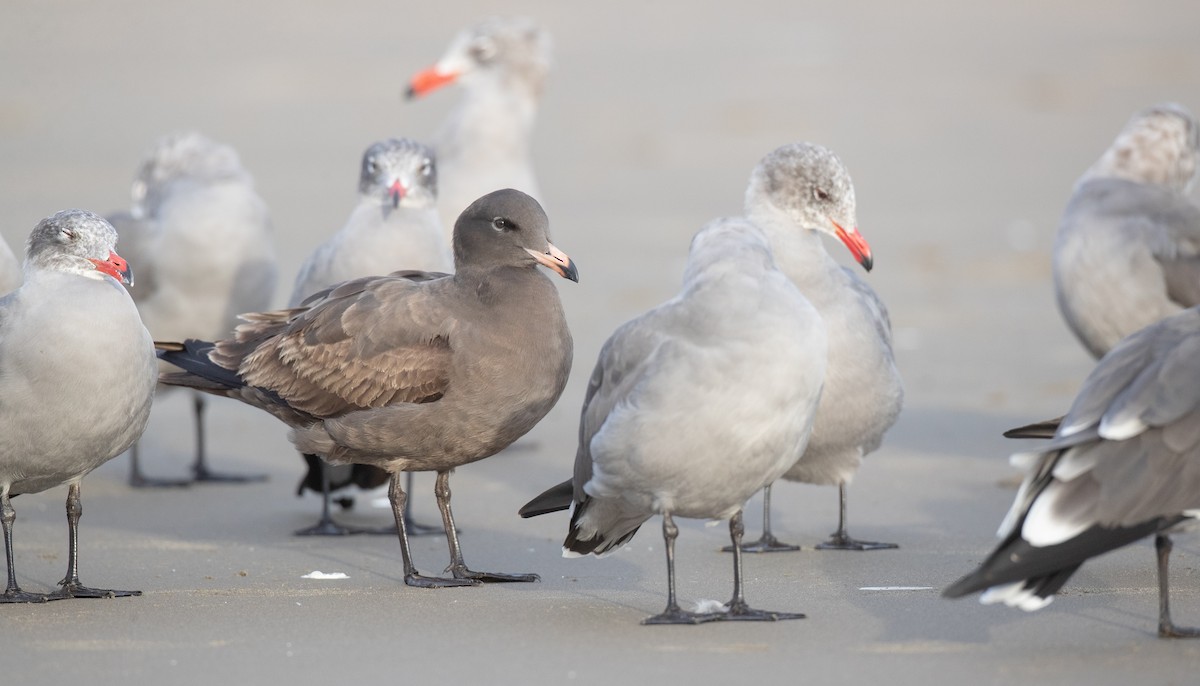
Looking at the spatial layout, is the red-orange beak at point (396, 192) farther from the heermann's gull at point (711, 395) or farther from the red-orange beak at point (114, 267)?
the heermann's gull at point (711, 395)

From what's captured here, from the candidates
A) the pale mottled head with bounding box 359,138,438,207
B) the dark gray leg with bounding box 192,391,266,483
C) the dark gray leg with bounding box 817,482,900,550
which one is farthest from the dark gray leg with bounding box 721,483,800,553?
the dark gray leg with bounding box 192,391,266,483

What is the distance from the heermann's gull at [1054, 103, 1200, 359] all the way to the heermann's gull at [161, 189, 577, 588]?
3.25 metres

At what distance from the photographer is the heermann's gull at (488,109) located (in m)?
10.3

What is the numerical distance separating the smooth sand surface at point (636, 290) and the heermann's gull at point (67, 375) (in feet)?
1.59

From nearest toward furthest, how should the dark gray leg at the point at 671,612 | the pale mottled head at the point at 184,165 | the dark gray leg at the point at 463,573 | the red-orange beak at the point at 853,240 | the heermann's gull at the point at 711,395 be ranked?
the heermann's gull at the point at 711,395, the dark gray leg at the point at 671,612, the dark gray leg at the point at 463,573, the red-orange beak at the point at 853,240, the pale mottled head at the point at 184,165

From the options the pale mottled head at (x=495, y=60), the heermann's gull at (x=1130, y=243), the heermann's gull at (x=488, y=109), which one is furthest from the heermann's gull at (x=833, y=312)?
A: the pale mottled head at (x=495, y=60)

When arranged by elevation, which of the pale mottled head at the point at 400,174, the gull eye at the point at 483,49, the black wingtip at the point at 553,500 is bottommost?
the black wingtip at the point at 553,500

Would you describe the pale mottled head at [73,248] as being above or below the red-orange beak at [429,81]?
below

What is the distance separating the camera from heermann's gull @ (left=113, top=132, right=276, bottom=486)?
8969 millimetres

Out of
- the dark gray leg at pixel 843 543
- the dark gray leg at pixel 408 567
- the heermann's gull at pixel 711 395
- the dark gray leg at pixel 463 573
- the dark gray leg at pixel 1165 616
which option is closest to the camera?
the dark gray leg at pixel 1165 616

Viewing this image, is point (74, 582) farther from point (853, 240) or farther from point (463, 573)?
point (853, 240)

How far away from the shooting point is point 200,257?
9008 mm

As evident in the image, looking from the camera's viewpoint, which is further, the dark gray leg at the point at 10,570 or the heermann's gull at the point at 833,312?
the heermann's gull at the point at 833,312

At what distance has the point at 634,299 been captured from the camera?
11828mm
